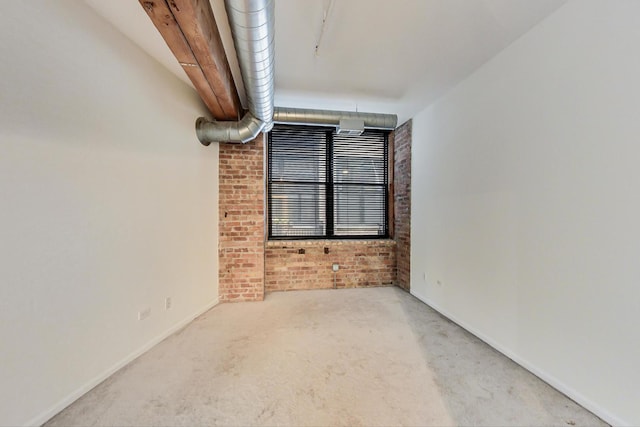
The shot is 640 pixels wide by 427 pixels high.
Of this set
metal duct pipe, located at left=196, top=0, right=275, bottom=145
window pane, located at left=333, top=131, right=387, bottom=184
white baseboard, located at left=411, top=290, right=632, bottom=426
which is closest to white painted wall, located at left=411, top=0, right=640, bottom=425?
white baseboard, located at left=411, top=290, right=632, bottom=426

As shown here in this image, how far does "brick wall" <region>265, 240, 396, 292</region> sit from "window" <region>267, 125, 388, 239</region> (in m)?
0.32

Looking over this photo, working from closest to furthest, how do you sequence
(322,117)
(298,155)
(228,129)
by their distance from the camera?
(228,129), (322,117), (298,155)

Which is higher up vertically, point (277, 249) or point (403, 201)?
point (403, 201)

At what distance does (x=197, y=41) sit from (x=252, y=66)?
0.37m

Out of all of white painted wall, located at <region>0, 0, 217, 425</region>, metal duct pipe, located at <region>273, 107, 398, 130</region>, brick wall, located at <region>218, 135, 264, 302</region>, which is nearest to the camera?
white painted wall, located at <region>0, 0, 217, 425</region>

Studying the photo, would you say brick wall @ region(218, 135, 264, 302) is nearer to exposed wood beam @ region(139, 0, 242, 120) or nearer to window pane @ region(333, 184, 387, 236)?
exposed wood beam @ region(139, 0, 242, 120)

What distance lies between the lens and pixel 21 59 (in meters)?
1.30

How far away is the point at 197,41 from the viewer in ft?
5.23

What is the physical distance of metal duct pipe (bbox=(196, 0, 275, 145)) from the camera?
4.23ft

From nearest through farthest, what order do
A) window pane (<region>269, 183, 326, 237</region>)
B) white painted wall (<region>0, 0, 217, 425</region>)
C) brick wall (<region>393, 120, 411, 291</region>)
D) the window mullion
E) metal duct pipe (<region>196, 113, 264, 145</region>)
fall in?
1. white painted wall (<region>0, 0, 217, 425</region>)
2. metal duct pipe (<region>196, 113, 264, 145</region>)
3. brick wall (<region>393, 120, 411, 291</region>)
4. window pane (<region>269, 183, 326, 237</region>)
5. the window mullion

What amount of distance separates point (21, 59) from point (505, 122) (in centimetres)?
339

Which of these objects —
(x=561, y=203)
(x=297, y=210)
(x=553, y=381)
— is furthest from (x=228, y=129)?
(x=553, y=381)

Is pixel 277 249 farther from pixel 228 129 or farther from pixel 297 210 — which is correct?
pixel 228 129

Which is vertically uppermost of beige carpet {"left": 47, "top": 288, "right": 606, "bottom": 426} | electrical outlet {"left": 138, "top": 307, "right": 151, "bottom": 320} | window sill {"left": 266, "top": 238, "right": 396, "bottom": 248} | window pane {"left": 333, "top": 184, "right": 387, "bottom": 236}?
window pane {"left": 333, "top": 184, "right": 387, "bottom": 236}
